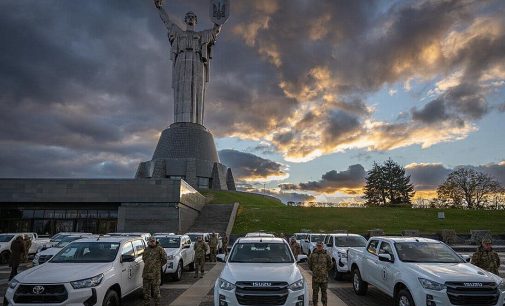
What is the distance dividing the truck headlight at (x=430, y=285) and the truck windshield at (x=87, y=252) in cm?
686

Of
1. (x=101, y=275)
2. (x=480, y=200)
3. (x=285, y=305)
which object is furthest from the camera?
(x=480, y=200)

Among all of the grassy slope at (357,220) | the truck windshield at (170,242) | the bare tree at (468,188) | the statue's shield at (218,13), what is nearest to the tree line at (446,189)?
the bare tree at (468,188)

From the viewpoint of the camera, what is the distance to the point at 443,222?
154 feet

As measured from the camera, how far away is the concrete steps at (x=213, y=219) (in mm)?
Answer: 40806

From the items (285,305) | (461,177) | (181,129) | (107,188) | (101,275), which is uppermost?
(181,129)

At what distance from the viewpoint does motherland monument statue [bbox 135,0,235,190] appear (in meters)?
65.2

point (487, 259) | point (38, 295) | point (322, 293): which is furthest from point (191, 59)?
point (38, 295)

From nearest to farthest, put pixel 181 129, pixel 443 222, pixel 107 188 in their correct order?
pixel 107 188, pixel 443 222, pixel 181 129

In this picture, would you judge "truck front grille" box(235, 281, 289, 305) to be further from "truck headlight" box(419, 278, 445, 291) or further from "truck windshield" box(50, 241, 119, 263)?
"truck windshield" box(50, 241, 119, 263)

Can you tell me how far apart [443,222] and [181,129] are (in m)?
41.6

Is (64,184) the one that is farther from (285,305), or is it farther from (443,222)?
(443,222)

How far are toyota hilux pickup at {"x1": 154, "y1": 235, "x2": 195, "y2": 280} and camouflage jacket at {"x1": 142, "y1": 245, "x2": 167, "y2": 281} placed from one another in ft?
14.2

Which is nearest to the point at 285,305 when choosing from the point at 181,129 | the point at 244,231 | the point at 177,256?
the point at 177,256

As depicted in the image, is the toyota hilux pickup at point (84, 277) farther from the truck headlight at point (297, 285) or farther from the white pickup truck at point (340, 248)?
the white pickup truck at point (340, 248)
